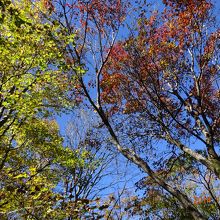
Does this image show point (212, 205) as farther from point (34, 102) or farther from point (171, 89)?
point (34, 102)

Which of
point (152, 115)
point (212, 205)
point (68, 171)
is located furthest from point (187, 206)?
point (212, 205)

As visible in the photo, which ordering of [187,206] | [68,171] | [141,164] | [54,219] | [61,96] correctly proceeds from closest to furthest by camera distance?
[54,219], [187,206], [141,164], [61,96], [68,171]

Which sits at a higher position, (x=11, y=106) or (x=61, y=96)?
(x=61, y=96)

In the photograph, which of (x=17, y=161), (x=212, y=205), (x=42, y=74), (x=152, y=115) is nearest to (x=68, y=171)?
(x=17, y=161)

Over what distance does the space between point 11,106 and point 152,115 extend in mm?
6099

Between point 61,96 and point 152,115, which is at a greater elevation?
point 61,96

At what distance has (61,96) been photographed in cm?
1172

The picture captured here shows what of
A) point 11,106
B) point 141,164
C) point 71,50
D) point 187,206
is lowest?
point 187,206

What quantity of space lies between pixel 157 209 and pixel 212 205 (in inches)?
153

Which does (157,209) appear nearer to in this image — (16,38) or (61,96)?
(61,96)

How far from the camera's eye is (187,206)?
685 cm

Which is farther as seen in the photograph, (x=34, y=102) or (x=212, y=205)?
(x=212, y=205)

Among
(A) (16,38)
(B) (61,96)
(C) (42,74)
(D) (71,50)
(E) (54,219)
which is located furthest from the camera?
(B) (61,96)

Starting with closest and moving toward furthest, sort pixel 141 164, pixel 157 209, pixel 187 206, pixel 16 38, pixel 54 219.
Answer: pixel 54 219
pixel 187 206
pixel 141 164
pixel 16 38
pixel 157 209
